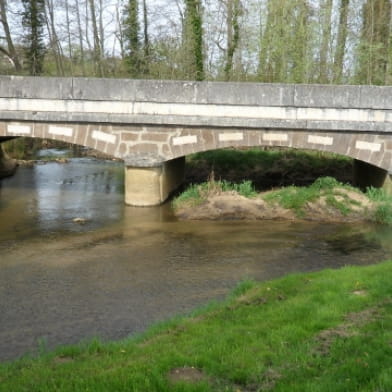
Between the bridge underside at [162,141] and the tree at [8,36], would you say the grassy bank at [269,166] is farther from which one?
the tree at [8,36]

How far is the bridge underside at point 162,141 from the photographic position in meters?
12.3

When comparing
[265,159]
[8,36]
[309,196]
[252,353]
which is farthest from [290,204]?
[8,36]

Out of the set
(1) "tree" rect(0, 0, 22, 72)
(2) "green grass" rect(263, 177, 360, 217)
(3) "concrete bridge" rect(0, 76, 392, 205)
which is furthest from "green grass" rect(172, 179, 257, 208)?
(1) "tree" rect(0, 0, 22, 72)

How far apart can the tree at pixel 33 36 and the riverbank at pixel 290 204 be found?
18249 mm

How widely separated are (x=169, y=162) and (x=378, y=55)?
36.2 feet

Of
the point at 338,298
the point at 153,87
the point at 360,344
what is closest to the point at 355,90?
the point at 153,87

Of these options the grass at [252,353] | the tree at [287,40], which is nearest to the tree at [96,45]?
the tree at [287,40]

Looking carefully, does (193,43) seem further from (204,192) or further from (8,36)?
(204,192)

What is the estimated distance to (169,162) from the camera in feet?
46.0

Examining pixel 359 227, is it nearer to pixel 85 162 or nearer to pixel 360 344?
pixel 360 344

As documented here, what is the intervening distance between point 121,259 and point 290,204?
501 centimetres

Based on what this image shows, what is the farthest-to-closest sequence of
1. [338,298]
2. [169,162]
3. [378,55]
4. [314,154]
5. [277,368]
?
1. [378,55]
2. [314,154]
3. [169,162]
4. [338,298]
5. [277,368]

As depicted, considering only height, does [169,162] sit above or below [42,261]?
above

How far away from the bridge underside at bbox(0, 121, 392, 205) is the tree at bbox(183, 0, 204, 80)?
11.1m
